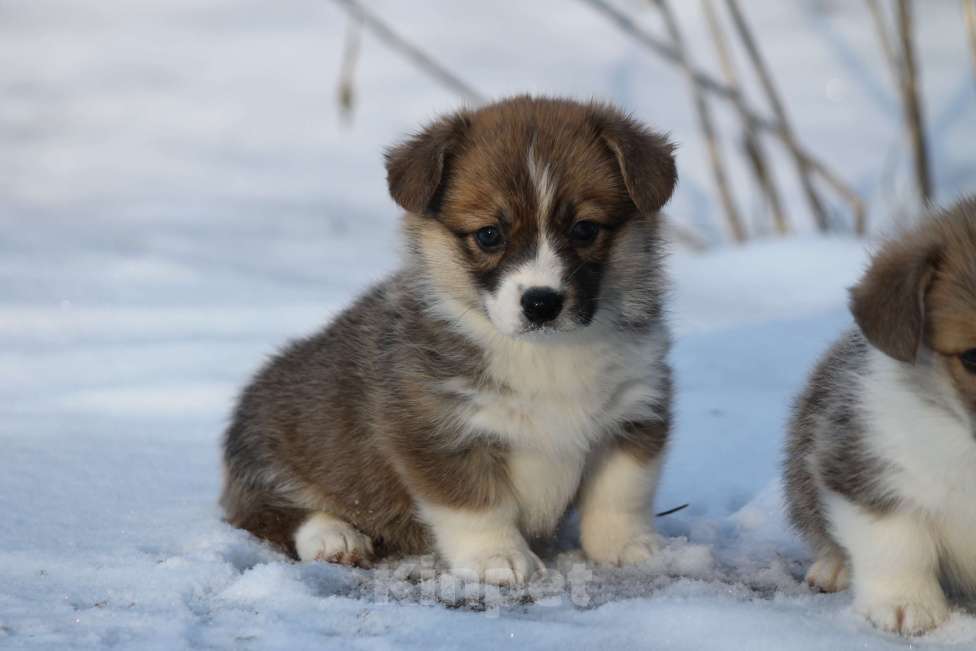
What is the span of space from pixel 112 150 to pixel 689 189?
4.00 metres

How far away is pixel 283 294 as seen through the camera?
6.18 metres

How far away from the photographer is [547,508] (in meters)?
3.34

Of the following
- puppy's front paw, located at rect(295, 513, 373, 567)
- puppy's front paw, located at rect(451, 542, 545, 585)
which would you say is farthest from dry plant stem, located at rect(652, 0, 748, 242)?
puppy's front paw, located at rect(451, 542, 545, 585)

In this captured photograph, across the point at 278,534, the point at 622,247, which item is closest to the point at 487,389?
the point at 622,247

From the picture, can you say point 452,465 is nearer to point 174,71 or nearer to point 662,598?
point 662,598

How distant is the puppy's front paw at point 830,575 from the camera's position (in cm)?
308

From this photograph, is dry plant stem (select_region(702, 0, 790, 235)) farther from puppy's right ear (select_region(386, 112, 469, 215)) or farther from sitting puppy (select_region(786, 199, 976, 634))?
sitting puppy (select_region(786, 199, 976, 634))

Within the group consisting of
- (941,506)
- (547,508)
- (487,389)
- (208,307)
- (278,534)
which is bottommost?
(208,307)

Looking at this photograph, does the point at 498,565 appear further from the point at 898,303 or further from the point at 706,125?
the point at 706,125

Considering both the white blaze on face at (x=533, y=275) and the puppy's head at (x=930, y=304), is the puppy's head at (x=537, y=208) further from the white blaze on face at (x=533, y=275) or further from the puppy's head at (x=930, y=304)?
the puppy's head at (x=930, y=304)

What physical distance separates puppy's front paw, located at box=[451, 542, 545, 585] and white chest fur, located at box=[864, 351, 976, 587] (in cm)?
89

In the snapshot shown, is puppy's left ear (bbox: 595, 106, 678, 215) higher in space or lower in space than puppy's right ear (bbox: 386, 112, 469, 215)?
higher

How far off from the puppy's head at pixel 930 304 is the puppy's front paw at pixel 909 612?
1.48 feet

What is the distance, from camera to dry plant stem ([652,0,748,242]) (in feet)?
21.3
